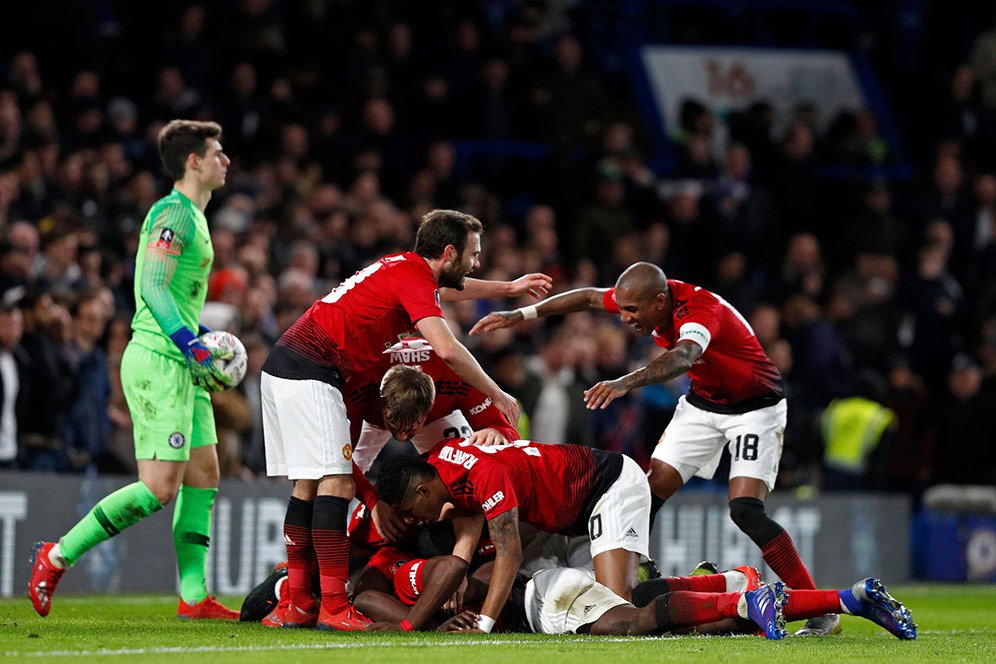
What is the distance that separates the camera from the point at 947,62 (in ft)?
76.5

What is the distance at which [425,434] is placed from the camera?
9641 millimetres

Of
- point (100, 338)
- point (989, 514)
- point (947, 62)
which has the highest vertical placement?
point (947, 62)

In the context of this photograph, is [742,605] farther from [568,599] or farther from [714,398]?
[714,398]

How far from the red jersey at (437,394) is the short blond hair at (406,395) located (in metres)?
0.45

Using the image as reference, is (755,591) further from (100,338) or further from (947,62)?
(947,62)

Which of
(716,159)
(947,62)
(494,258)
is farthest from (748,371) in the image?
(947,62)

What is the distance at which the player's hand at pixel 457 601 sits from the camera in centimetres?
866

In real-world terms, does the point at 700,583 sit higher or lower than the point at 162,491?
lower

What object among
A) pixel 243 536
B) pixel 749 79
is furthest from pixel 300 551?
pixel 749 79

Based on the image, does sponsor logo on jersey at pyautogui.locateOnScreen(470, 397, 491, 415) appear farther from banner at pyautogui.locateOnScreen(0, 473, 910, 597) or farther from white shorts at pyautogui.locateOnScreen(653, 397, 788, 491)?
banner at pyautogui.locateOnScreen(0, 473, 910, 597)

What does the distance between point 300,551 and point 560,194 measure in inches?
399

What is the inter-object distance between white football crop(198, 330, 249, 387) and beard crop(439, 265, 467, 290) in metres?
1.21

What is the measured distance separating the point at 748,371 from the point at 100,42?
9484 mm

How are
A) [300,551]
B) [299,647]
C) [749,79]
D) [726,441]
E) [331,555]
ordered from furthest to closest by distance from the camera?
[749,79]
[726,441]
[300,551]
[331,555]
[299,647]
